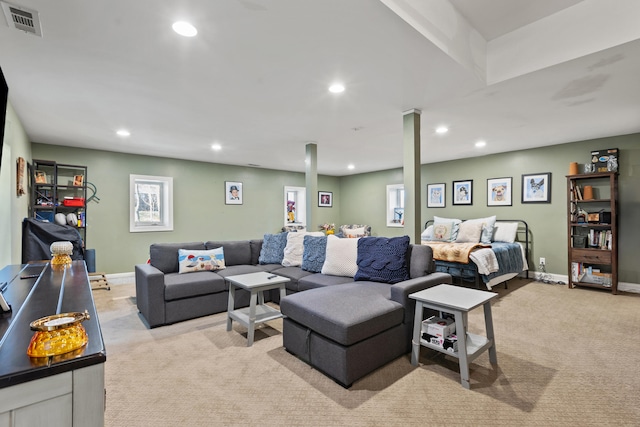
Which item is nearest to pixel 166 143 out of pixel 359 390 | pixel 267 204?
pixel 267 204

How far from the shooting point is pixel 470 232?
5.52m

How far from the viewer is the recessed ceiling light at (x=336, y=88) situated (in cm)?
280

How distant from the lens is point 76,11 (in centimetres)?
179

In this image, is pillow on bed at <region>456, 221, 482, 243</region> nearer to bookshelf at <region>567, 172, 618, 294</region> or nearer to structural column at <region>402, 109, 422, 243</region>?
bookshelf at <region>567, 172, 618, 294</region>

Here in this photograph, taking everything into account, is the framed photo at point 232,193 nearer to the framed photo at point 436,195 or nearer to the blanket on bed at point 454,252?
the framed photo at point 436,195

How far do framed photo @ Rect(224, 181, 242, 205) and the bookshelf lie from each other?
6.27m

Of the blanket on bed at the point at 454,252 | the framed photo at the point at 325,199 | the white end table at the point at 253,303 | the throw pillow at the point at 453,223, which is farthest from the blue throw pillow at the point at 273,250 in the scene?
the framed photo at the point at 325,199

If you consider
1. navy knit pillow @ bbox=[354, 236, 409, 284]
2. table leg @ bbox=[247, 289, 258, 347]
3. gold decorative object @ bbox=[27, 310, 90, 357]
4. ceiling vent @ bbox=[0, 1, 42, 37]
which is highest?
ceiling vent @ bbox=[0, 1, 42, 37]

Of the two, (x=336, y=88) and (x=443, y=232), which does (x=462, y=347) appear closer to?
(x=336, y=88)

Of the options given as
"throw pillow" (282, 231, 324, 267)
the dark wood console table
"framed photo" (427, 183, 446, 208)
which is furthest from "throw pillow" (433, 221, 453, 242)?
the dark wood console table

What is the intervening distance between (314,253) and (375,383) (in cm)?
189

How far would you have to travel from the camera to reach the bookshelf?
4.39 metres

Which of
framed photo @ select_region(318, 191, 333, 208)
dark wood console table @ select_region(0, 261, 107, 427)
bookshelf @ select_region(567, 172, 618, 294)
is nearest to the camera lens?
dark wood console table @ select_region(0, 261, 107, 427)

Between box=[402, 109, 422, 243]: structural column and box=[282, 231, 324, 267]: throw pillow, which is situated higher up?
box=[402, 109, 422, 243]: structural column
